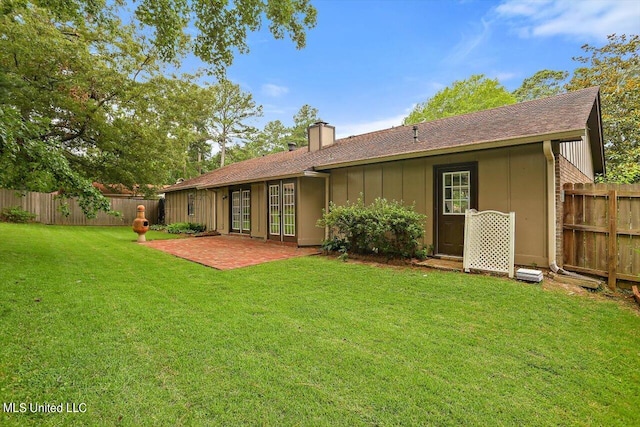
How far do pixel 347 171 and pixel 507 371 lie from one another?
7.13 meters

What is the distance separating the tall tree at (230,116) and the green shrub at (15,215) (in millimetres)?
15670

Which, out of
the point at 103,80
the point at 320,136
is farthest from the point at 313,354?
the point at 103,80

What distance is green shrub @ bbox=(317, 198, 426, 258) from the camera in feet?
22.0

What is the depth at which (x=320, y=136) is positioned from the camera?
1294 centimetres

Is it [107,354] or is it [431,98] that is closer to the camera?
[107,354]

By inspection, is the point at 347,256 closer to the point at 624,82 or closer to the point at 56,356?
the point at 56,356

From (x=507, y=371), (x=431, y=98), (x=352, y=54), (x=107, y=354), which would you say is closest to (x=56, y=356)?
(x=107, y=354)

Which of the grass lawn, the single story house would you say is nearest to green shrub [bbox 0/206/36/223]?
the single story house

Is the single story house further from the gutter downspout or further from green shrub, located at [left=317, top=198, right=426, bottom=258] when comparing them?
green shrub, located at [left=317, top=198, right=426, bottom=258]

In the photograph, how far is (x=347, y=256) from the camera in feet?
25.3

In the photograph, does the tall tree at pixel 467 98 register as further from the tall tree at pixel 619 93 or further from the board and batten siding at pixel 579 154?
the board and batten siding at pixel 579 154

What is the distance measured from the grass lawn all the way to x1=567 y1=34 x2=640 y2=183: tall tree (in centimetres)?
1561

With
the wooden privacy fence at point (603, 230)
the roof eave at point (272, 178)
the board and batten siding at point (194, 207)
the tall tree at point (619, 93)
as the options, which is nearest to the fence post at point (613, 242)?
the wooden privacy fence at point (603, 230)

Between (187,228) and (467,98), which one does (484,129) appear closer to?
(187,228)
